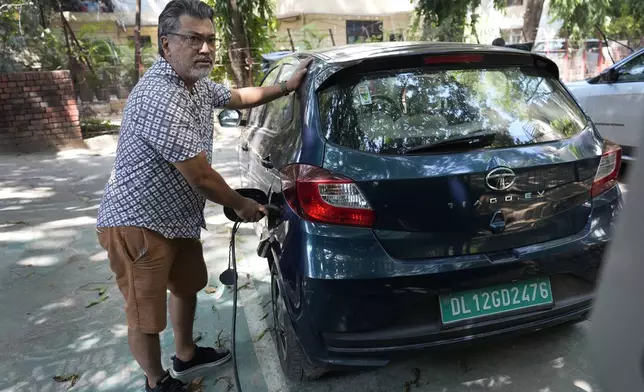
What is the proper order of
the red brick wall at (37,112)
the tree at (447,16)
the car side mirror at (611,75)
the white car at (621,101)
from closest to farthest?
the white car at (621,101) → the car side mirror at (611,75) → the red brick wall at (37,112) → the tree at (447,16)

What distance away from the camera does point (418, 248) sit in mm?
2039

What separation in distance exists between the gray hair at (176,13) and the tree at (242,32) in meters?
8.81

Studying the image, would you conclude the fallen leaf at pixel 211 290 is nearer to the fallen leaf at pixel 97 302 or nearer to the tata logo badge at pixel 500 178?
the fallen leaf at pixel 97 302

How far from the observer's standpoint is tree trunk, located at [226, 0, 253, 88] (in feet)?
34.5

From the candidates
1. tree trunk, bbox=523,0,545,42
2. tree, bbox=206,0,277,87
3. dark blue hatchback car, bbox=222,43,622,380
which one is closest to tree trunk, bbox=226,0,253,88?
tree, bbox=206,0,277,87

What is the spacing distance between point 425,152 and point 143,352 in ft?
5.34

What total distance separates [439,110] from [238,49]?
9.20 m

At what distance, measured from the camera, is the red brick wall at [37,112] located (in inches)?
327

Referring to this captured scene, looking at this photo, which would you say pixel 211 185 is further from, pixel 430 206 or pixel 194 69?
pixel 430 206

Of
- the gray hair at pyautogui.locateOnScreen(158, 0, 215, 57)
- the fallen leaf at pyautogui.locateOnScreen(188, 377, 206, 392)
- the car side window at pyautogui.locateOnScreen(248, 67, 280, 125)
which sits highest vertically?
the gray hair at pyautogui.locateOnScreen(158, 0, 215, 57)

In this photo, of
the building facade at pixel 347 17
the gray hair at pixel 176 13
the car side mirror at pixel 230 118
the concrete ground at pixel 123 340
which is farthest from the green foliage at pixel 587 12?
the gray hair at pixel 176 13

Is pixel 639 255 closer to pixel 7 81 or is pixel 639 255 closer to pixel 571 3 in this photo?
pixel 7 81

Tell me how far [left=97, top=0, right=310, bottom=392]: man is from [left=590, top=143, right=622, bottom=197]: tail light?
1576 mm

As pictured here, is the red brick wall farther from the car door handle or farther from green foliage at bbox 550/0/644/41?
green foliage at bbox 550/0/644/41
